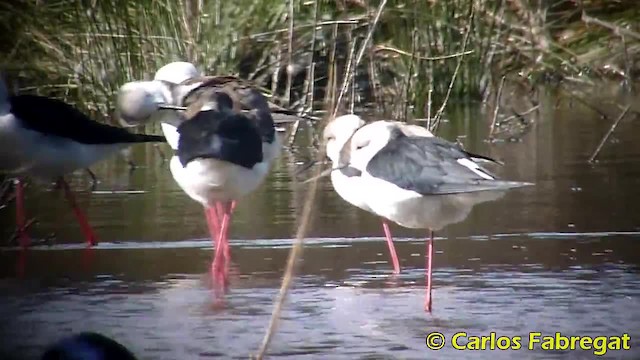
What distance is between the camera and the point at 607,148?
841 centimetres

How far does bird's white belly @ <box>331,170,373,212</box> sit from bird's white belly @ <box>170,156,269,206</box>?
1.21 feet

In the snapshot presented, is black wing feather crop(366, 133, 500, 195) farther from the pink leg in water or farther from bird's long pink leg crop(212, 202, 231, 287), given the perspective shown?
the pink leg in water

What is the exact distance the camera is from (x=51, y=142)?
6.66 m

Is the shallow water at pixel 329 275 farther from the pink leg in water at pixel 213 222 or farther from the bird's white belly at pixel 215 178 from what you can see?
the bird's white belly at pixel 215 178

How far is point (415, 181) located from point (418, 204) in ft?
0.34

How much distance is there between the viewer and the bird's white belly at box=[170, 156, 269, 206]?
574 centimetres

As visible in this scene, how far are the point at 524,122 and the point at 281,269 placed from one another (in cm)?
501

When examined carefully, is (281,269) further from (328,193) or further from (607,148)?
(607,148)

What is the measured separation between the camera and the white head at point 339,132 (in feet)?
19.9

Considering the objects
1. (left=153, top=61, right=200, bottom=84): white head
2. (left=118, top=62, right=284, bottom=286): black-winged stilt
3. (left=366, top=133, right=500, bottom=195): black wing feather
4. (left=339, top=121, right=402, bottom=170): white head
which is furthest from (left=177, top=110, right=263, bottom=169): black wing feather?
(left=153, top=61, right=200, bottom=84): white head

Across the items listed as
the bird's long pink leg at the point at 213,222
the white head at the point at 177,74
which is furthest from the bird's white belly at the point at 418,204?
the white head at the point at 177,74

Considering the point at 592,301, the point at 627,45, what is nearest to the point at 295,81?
the point at 627,45

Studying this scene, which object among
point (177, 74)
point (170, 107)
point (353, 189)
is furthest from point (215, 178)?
point (177, 74)

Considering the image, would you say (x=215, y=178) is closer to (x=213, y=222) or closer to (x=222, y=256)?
(x=222, y=256)
